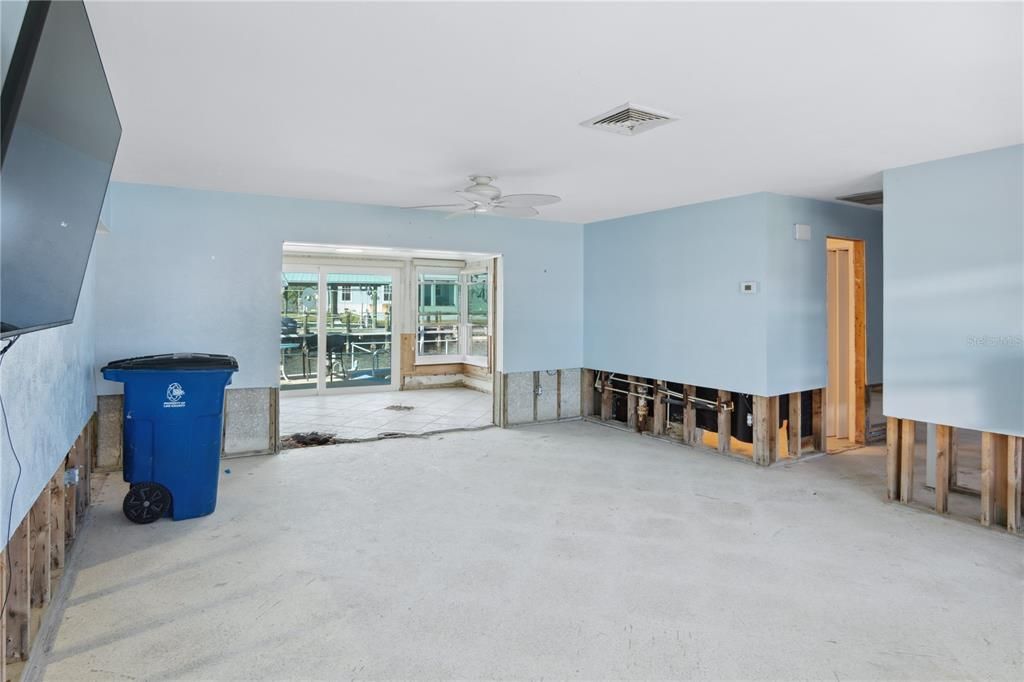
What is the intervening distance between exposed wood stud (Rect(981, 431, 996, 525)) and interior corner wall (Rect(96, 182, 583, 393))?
15.3 ft

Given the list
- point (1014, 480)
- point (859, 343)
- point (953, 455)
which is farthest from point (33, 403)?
point (859, 343)

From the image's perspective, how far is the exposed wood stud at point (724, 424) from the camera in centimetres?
537

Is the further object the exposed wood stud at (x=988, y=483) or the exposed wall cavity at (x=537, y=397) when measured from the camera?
the exposed wall cavity at (x=537, y=397)

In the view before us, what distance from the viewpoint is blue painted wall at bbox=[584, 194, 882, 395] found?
5.00 m

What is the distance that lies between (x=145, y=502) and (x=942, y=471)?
206 inches

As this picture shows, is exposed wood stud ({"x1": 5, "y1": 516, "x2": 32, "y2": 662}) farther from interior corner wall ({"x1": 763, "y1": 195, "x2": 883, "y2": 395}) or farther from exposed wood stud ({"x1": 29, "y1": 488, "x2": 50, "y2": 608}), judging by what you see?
interior corner wall ({"x1": 763, "y1": 195, "x2": 883, "y2": 395})

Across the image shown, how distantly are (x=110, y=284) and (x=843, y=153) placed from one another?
5.63 meters

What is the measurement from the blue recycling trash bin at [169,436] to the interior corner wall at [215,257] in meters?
1.23

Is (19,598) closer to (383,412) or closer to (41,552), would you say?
(41,552)

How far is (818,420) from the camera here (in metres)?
5.51

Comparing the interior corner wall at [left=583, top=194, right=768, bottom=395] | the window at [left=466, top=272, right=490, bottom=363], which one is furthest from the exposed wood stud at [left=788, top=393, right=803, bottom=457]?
the window at [left=466, top=272, right=490, bottom=363]

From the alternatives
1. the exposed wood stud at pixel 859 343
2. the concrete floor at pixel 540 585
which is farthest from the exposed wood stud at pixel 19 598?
the exposed wood stud at pixel 859 343

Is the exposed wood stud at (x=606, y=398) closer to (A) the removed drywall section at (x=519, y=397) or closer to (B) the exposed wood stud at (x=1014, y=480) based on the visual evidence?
(A) the removed drywall section at (x=519, y=397)

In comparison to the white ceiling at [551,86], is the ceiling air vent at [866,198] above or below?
above
